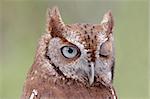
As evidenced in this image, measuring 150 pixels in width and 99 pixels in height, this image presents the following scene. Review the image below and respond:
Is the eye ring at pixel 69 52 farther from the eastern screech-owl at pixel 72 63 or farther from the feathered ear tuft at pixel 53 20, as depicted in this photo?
the feathered ear tuft at pixel 53 20

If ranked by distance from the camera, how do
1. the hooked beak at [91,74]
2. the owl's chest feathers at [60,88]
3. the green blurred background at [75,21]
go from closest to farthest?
the hooked beak at [91,74], the owl's chest feathers at [60,88], the green blurred background at [75,21]

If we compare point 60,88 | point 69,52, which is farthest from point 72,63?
point 60,88

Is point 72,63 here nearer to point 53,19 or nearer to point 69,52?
point 69,52

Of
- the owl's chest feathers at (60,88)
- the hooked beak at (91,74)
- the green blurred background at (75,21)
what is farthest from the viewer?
the green blurred background at (75,21)

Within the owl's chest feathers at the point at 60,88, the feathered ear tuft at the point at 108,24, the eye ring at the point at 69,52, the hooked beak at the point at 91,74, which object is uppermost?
the feathered ear tuft at the point at 108,24

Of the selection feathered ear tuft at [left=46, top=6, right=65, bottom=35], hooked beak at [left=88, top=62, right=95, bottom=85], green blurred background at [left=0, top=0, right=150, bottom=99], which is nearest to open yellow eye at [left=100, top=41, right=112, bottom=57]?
hooked beak at [left=88, top=62, right=95, bottom=85]

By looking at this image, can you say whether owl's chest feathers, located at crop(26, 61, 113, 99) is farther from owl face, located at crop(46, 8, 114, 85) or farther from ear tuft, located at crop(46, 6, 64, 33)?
ear tuft, located at crop(46, 6, 64, 33)

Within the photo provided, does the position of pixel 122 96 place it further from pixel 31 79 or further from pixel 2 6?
pixel 2 6

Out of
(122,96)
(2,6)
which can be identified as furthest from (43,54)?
(2,6)

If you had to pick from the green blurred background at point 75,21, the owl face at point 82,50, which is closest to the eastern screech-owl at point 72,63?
the owl face at point 82,50
